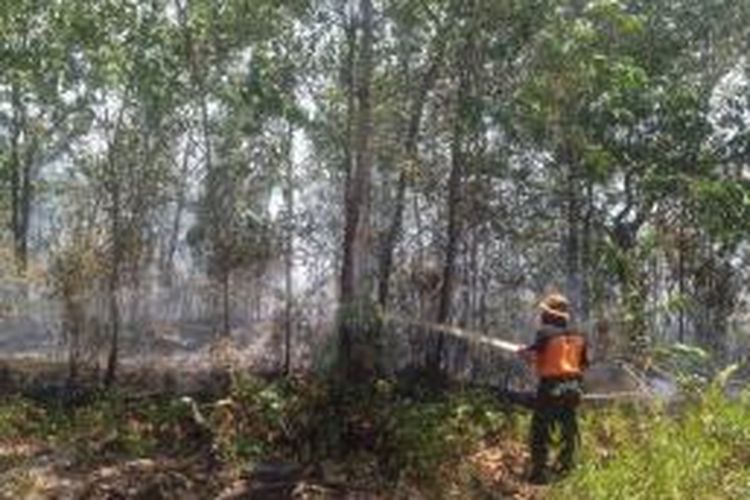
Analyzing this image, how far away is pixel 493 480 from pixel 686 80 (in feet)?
44.8

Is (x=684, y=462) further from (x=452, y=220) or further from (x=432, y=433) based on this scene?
(x=452, y=220)

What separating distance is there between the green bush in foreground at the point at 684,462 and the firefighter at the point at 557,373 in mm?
1288

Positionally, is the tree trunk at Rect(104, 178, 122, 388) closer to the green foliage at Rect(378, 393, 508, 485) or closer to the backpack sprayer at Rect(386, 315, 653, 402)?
the backpack sprayer at Rect(386, 315, 653, 402)

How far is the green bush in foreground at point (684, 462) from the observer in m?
8.81

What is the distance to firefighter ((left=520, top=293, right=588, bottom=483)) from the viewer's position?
40.1 feet

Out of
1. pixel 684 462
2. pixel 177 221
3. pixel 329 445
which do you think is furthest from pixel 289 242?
pixel 684 462

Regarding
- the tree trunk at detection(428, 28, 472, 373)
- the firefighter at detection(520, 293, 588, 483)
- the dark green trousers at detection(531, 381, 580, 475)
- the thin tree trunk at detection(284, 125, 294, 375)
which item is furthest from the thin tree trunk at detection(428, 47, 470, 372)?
the dark green trousers at detection(531, 381, 580, 475)

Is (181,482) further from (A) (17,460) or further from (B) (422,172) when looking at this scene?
(B) (422,172)

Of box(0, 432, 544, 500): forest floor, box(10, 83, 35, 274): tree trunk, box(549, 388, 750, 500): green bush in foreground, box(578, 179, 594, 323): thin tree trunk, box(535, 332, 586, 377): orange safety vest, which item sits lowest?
box(0, 432, 544, 500): forest floor

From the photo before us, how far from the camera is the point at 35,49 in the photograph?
79.2 ft

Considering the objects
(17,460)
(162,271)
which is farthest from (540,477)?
(162,271)

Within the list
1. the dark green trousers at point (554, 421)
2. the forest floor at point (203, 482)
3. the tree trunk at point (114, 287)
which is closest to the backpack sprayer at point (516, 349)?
the dark green trousers at point (554, 421)

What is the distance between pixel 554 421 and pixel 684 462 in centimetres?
328

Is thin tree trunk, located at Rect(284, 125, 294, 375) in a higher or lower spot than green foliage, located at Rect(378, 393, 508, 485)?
higher
